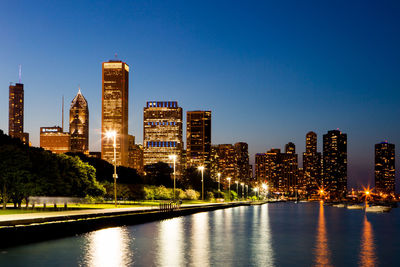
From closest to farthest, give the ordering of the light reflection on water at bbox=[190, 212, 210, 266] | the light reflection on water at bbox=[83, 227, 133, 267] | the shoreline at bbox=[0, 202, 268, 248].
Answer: the light reflection on water at bbox=[83, 227, 133, 267]
the light reflection on water at bbox=[190, 212, 210, 266]
the shoreline at bbox=[0, 202, 268, 248]

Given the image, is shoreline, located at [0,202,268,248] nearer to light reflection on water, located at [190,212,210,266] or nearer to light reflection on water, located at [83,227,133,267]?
light reflection on water, located at [83,227,133,267]

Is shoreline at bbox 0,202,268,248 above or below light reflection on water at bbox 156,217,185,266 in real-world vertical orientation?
above

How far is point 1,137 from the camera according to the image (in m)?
89.7

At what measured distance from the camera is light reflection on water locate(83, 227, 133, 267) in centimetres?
3022

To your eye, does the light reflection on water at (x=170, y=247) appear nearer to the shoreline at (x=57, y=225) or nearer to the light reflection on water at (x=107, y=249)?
the light reflection on water at (x=107, y=249)

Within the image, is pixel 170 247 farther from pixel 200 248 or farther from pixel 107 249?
pixel 107 249

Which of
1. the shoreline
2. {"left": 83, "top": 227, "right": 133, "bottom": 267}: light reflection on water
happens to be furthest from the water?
the shoreline

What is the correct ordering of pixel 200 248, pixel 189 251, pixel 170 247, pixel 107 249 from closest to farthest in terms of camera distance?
pixel 107 249
pixel 189 251
pixel 170 247
pixel 200 248

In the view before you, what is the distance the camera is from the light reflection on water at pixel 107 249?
30.2m

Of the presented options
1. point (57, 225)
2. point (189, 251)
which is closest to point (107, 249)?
point (189, 251)

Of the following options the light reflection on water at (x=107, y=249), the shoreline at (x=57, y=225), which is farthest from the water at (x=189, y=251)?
the shoreline at (x=57, y=225)

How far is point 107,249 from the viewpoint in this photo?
35.5 meters

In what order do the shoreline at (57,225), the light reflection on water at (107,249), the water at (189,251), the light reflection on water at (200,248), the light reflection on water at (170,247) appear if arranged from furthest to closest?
the shoreline at (57,225) → the light reflection on water at (200,248) → the light reflection on water at (170,247) → the water at (189,251) → the light reflection on water at (107,249)

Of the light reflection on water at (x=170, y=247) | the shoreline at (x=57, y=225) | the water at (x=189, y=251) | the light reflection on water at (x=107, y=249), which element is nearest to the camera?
the light reflection on water at (x=107, y=249)
